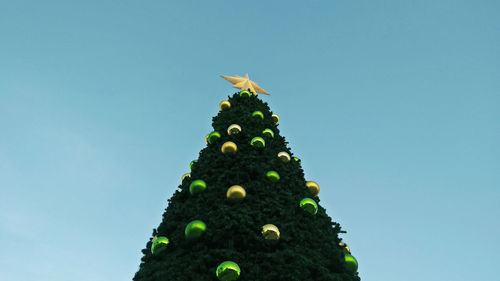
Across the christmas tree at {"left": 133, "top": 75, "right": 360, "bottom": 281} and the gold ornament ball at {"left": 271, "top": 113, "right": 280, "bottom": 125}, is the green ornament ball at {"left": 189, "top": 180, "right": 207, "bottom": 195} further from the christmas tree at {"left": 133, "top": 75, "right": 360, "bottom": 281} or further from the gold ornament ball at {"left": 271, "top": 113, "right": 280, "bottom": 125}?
the gold ornament ball at {"left": 271, "top": 113, "right": 280, "bottom": 125}

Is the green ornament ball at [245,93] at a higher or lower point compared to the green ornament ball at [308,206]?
higher

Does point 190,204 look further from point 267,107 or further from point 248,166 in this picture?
point 267,107

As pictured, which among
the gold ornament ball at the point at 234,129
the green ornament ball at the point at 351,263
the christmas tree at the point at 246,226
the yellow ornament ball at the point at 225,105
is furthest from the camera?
the yellow ornament ball at the point at 225,105

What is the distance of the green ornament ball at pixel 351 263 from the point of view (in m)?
8.16

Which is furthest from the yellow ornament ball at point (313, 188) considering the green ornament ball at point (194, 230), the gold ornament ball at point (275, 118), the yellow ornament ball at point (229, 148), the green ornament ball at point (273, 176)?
the green ornament ball at point (194, 230)

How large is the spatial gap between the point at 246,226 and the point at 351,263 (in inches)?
101

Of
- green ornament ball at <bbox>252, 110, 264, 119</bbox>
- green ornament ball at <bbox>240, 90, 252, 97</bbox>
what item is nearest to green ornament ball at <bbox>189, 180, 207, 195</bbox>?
green ornament ball at <bbox>252, 110, 264, 119</bbox>

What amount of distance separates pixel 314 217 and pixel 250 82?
298 inches

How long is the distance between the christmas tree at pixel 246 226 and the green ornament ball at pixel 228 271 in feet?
0.05

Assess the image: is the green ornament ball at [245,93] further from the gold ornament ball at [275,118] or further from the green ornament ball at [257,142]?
the green ornament ball at [257,142]

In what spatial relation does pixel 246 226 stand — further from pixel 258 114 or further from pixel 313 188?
pixel 258 114

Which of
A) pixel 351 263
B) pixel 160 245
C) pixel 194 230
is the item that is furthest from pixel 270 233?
pixel 160 245

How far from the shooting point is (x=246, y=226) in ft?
24.9

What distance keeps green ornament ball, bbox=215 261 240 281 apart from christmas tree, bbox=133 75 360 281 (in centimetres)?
2
